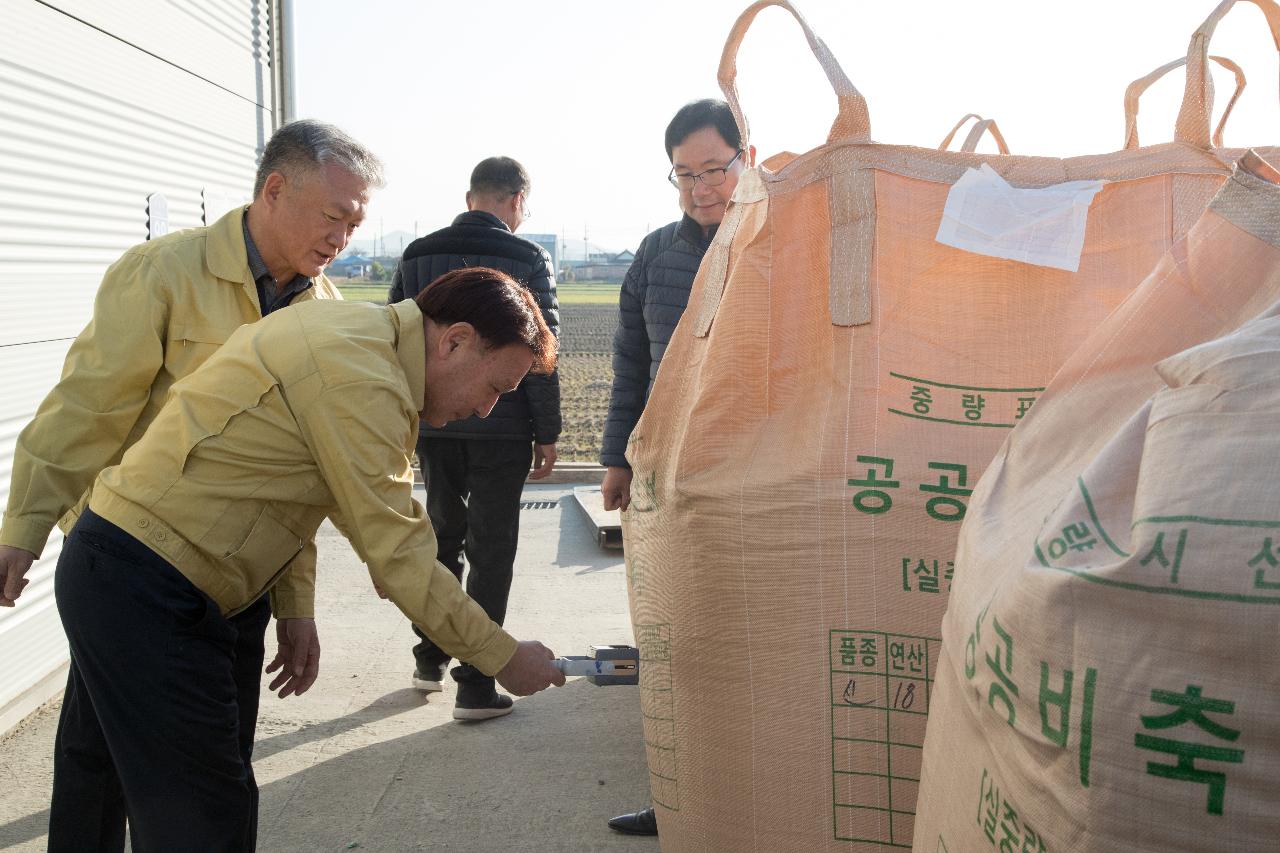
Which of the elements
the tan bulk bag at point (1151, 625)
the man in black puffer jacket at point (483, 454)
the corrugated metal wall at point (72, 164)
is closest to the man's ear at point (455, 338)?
the tan bulk bag at point (1151, 625)

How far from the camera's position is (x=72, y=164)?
3.90 m

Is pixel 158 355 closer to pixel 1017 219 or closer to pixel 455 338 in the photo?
pixel 455 338

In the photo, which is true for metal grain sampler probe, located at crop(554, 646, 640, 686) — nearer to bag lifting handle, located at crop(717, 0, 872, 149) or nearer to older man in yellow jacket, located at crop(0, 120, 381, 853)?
older man in yellow jacket, located at crop(0, 120, 381, 853)

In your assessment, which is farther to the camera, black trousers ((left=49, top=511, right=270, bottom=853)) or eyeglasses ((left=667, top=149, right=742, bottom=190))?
eyeglasses ((left=667, top=149, right=742, bottom=190))

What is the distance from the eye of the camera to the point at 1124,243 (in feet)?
5.60

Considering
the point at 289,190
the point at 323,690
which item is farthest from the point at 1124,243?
the point at 323,690

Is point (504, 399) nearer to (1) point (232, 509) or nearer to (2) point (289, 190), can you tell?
(2) point (289, 190)

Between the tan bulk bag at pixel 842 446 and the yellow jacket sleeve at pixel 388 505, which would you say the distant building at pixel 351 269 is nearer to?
the yellow jacket sleeve at pixel 388 505

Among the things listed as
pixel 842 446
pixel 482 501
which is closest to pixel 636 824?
pixel 482 501

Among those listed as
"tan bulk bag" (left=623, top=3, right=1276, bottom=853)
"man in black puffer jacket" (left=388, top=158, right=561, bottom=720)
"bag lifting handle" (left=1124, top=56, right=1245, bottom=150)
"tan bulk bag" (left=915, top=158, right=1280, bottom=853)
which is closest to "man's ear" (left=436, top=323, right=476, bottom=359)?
"tan bulk bag" (left=623, top=3, right=1276, bottom=853)

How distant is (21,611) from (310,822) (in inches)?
54.2

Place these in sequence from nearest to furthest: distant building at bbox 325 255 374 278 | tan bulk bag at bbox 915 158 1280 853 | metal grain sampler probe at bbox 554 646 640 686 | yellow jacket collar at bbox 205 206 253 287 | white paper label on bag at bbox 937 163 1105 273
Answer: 1. tan bulk bag at bbox 915 158 1280 853
2. white paper label on bag at bbox 937 163 1105 273
3. metal grain sampler probe at bbox 554 646 640 686
4. yellow jacket collar at bbox 205 206 253 287
5. distant building at bbox 325 255 374 278

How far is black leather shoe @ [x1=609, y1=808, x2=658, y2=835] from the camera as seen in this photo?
274 cm

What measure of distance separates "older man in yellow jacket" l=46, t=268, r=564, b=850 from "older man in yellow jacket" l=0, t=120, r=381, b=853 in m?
0.24
